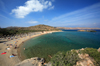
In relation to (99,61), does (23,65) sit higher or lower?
lower

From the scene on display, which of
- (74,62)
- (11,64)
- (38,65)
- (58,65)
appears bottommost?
(11,64)

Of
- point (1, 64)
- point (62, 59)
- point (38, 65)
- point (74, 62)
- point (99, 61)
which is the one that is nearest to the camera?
point (99, 61)

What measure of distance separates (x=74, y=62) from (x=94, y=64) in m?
1.86

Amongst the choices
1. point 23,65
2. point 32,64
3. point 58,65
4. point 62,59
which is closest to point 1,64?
point 23,65

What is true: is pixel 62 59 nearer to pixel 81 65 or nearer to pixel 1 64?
pixel 81 65

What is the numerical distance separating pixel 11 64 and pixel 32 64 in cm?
449

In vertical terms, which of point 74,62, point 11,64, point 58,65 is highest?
point 74,62

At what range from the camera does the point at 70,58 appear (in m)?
5.17

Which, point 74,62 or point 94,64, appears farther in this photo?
point 74,62

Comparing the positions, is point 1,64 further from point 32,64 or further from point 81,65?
point 81,65

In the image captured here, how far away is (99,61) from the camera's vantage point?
447 centimetres

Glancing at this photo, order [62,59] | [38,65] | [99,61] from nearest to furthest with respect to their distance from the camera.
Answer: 1. [99,61]
2. [62,59]
3. [38,65]

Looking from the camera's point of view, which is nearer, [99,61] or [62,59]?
[99,61]

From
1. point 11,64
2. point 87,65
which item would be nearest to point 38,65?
point 11,64
